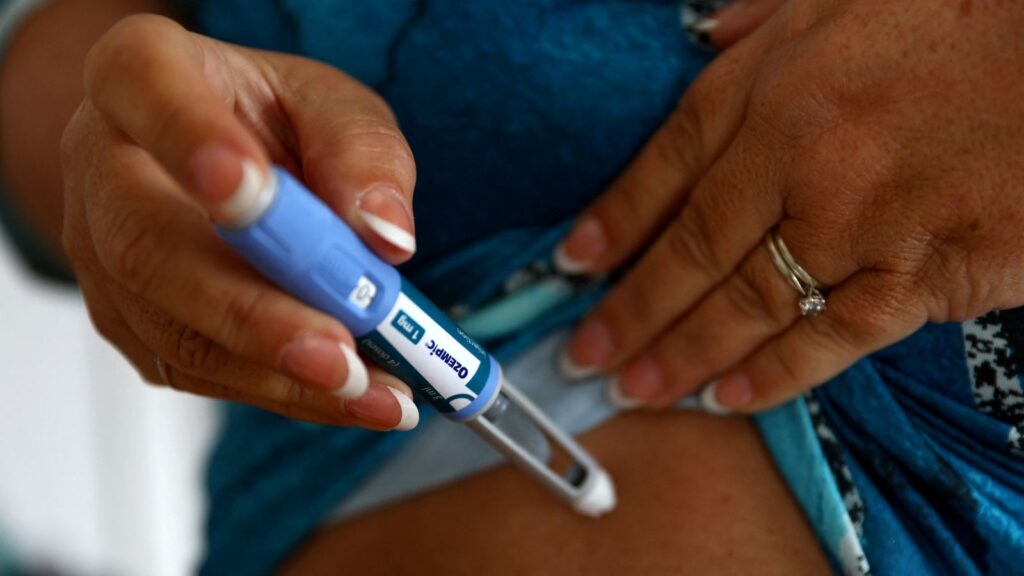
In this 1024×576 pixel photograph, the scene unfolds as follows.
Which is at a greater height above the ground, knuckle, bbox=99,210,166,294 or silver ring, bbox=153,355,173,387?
knuckle, bbox=99,210,166,294

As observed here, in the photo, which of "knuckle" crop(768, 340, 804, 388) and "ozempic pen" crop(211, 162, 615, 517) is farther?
"knuckle" crop(768, 340, 804, 388)

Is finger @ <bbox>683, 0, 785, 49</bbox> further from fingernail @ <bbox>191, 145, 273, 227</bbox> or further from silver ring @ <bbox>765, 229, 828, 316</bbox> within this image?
fingernail @ <bbox>191, 145, 273, 227</bbox>

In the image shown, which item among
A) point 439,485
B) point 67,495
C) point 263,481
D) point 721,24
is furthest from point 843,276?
point 67,495

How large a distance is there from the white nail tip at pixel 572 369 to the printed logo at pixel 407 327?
9.5 inches

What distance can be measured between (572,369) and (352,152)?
0.28m

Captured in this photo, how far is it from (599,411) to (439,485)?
0.44 feet

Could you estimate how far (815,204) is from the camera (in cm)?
55

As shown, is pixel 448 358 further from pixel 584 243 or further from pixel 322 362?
pixel 584 243

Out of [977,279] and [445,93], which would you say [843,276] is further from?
[445,93]

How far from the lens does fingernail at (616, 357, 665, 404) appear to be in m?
0.66

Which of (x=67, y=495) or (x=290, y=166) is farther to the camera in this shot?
(x=67, y=495)

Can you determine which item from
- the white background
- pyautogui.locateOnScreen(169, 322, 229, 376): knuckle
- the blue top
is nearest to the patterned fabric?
the blue top

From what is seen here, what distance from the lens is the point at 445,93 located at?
66 cm

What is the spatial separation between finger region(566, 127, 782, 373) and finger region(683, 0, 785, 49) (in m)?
0.11
